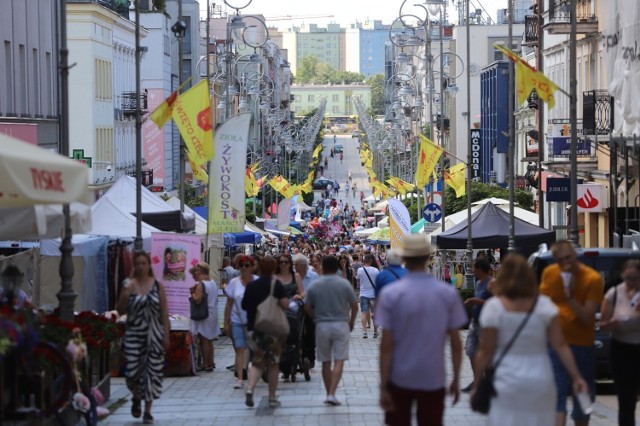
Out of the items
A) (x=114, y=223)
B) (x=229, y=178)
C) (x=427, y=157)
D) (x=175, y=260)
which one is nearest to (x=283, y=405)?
(x=175, y=260)

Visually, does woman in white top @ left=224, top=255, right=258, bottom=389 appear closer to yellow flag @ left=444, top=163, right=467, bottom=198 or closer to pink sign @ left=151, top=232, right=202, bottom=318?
pink sign @ left=151, top=232, right=202, bottom=318

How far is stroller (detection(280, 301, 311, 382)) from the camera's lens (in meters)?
17.4

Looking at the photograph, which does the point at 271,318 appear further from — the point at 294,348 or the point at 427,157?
the point at 427,157

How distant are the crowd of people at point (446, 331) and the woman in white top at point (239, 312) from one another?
16 millimetres

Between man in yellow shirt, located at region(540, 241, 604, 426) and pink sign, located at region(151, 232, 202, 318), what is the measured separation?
9634 mm

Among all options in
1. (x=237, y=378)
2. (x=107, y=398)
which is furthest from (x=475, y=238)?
(x=107, y=398)

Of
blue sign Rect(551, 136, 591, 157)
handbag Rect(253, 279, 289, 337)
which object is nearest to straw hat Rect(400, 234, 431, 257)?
handbag Rect(253, 279, 289, 337)

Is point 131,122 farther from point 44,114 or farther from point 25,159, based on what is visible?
point 25,159

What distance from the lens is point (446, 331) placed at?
9.44 meters

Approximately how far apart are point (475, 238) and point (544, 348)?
21.5m

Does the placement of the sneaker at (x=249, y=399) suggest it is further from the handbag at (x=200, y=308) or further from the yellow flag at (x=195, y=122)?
the yellow flag at (x=195, y=122)

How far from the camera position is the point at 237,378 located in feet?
60.2

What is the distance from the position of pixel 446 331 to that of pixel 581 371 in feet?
8.53

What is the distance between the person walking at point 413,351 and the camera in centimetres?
926
